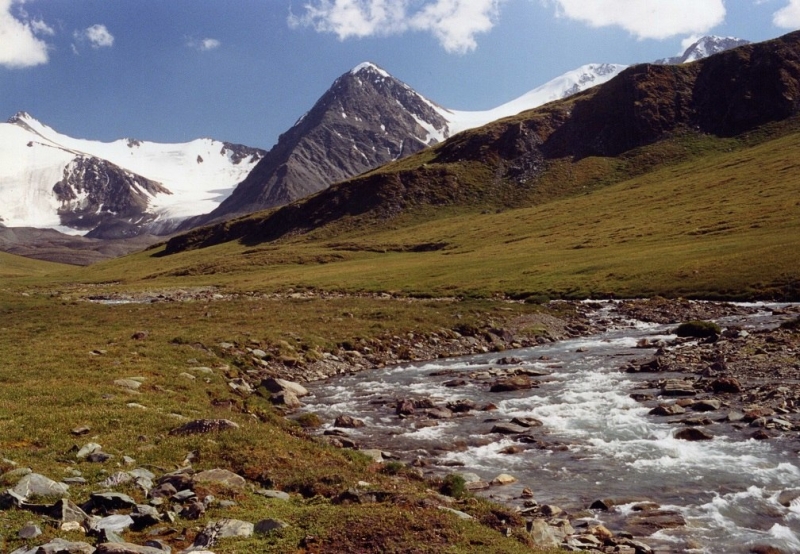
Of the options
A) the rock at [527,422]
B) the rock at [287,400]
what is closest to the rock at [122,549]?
the rock at [527,422]

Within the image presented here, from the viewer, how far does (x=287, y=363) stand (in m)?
35.5

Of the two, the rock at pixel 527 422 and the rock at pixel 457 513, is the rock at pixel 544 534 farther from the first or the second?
the rock at pixel 527 422

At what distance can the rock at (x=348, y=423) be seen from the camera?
2352 cm

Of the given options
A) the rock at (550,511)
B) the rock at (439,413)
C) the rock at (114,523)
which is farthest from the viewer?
the rock at (439,413)

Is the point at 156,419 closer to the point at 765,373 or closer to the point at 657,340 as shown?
the point at 765,373

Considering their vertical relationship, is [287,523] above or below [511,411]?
above

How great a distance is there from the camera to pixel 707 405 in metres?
23.6

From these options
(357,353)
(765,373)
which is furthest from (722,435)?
(357,353)

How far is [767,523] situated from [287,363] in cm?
2672

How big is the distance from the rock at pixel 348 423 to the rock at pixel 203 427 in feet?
19.4

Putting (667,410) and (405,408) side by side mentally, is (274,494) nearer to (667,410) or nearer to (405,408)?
(405,408)

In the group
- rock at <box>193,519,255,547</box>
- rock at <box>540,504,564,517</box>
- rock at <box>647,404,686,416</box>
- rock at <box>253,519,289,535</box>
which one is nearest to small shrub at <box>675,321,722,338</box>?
rock at <box>647,404,686,416</box>

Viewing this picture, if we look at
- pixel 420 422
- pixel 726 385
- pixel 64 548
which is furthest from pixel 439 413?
pixel 64 548

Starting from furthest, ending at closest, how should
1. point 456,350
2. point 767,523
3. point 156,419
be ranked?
1. point 456,350
2. point 156,419
3. point 767,523
